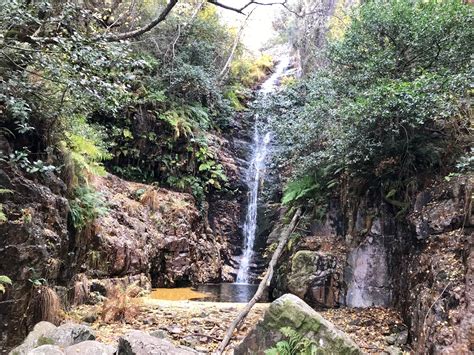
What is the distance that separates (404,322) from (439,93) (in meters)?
3.83

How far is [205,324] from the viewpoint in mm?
6012

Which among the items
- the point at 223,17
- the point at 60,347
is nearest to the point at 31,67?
the point at 60,347

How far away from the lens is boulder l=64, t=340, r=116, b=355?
3971 millimetres

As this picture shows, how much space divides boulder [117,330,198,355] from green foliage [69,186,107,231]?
9.82 ft

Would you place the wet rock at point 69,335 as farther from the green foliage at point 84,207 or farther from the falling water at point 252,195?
the falling water at point 252,195

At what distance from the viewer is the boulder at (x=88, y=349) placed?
397cm

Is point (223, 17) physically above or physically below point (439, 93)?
above

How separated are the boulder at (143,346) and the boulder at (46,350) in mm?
609

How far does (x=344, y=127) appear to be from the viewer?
26.3ft

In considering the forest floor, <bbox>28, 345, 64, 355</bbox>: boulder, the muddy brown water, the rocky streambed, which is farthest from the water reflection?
<bbox>28, 345, 64, 355</bbox>: boulder

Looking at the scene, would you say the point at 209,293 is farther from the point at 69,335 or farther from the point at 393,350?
the point at 69,335

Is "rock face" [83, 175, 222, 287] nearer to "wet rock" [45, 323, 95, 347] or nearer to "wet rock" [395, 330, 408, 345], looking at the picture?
"wet rock" [45, 323, 95, 347]

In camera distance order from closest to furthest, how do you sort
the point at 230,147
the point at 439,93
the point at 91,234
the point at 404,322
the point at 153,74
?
the point at 404,322 < the point at 439,93 < the point at 91,234 < the point at 153,74 < the point at 230,147

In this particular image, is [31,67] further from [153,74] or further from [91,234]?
[153,74]
